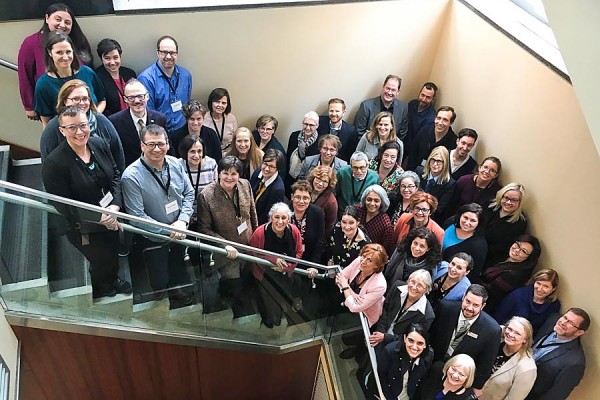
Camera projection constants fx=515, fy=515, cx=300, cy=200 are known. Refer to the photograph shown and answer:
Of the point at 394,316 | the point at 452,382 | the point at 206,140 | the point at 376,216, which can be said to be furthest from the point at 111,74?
the point at 452,382

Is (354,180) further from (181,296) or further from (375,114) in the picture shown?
(181,296)

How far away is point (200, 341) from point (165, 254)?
1.12m

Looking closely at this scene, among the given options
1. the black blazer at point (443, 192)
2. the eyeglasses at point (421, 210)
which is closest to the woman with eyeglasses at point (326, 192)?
the eyeglasses at point (421, 210)

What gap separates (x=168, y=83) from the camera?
4.48 meters

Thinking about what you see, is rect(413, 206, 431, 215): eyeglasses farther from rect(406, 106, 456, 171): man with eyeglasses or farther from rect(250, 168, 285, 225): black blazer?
rect(406, 106, 456, 171): man with eyeglasses

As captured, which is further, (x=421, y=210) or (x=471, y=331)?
(x=421, y=210)

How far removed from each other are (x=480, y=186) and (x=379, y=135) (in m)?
1.04

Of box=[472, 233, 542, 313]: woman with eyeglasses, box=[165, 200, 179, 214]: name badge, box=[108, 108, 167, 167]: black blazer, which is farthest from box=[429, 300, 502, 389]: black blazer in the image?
box=[108, 108, 167, 167]: black blazer

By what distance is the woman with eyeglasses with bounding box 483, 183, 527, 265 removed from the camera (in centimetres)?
436

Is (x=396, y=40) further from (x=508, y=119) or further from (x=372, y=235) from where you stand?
(x=372, y=235)

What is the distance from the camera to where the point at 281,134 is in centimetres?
571

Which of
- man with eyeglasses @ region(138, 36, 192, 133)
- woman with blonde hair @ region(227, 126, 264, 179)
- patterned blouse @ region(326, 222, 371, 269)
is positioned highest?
man with eyeglasses @ region(138, 36, 192, 133)

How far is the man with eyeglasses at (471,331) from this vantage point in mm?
3541

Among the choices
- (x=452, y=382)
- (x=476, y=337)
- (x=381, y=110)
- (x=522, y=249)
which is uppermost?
(x=381, y=110)
